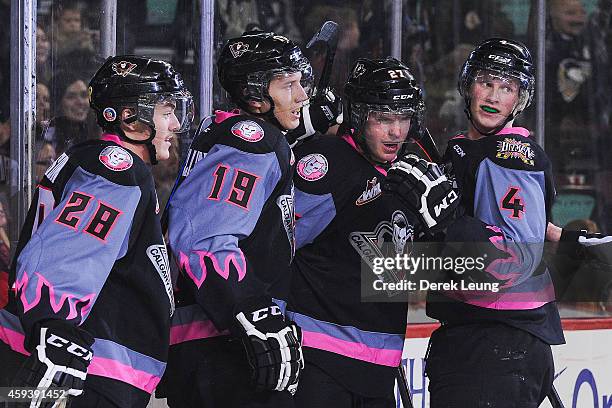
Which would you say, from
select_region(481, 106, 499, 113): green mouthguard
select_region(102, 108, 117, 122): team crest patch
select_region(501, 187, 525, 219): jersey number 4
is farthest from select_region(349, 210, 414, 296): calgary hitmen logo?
select_region(102, 108, 117, 122): team crest patch

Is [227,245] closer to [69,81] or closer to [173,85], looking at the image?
[173,85]

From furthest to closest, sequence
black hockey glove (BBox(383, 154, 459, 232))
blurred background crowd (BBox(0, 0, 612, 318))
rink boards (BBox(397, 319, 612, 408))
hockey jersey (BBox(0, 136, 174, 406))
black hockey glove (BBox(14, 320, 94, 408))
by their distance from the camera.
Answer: rink boards (BBox(397, 319, 612, 408)) < blurred background crowd (BBox(0, 0, 612, 318)) < black hockey glove (BBox(383, 154, 459, 232)) < hockey jersey (BBox(0, 136, 174, 406)) < black hockey glove (BBox(14, 320, 94, 408))

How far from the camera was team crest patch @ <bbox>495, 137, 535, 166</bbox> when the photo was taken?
2.79 meters

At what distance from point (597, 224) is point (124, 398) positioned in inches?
107

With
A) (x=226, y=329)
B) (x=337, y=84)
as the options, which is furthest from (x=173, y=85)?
(x=337, y=84)

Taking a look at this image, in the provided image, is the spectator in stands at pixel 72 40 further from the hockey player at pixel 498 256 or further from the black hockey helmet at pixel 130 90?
the hockey player at pixel 498 256

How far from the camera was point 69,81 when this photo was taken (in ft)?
10.8

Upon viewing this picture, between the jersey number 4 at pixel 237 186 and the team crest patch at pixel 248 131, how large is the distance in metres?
0.08

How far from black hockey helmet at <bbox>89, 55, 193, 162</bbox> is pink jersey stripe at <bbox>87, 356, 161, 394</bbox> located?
489 mm

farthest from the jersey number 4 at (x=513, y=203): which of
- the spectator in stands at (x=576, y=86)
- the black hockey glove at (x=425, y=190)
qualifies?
the spectator in stands at (x=576, y=86)

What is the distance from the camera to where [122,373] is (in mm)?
2297

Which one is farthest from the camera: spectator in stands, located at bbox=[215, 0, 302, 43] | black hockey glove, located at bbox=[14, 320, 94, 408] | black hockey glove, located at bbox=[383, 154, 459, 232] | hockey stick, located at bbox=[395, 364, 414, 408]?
spectator in stands, located at bbox=[215, 0, 302, 43]

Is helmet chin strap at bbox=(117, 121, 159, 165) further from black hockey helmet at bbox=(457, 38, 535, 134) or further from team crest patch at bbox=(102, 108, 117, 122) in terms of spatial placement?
black hockey helmet at bbox=(457, 38, 535, 134)

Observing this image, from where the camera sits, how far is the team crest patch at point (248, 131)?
2.52 meters
